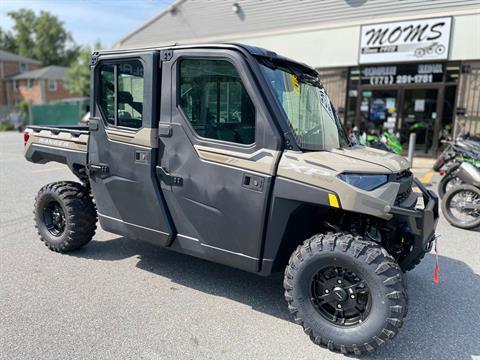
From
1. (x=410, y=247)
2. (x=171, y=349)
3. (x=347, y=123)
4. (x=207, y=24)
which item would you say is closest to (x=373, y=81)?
(x=347, y=123)

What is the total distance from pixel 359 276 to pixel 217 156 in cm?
144

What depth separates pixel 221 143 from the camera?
10.4 feet

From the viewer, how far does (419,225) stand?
292 cm

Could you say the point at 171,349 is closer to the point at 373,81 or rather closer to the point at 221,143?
the point at 221,143

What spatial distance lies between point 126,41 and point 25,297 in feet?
57.8

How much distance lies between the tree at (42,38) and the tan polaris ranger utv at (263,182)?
2747 inches

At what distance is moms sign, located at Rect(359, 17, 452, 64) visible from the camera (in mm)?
11781

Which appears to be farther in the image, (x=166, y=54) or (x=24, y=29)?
(x=24, y=29)

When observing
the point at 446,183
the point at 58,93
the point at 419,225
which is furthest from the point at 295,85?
the point at 58,93

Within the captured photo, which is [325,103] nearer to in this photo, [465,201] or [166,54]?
[166,54]

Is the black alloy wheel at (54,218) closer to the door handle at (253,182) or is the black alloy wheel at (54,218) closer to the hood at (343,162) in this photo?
the door handle at (253,182)

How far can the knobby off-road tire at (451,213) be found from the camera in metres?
5.85

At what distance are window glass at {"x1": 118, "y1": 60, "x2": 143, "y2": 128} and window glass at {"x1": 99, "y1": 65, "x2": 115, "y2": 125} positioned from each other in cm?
10

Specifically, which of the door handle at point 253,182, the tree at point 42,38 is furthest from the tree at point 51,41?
the door handle at point 253,182
